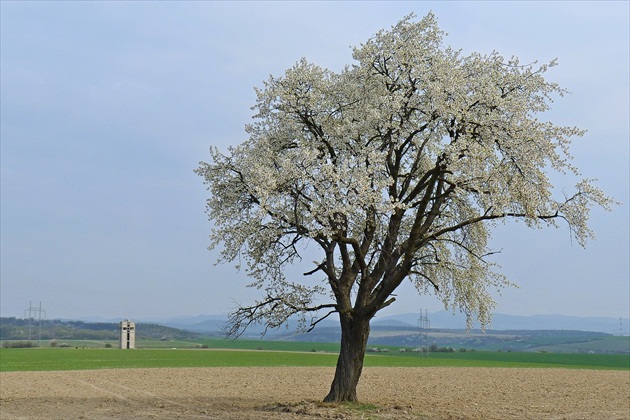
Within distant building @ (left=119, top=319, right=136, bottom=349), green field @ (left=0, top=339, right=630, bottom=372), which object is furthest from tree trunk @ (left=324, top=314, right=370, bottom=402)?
distant building @ (left=119, top=319, right=136, bottom=349)

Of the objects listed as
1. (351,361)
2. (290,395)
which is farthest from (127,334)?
(351,361)

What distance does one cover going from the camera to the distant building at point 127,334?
3639 inches

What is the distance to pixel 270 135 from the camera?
1056 inches

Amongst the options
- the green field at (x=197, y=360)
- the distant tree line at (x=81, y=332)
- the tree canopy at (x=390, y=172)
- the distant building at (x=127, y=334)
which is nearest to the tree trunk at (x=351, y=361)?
the tree canopy at (x=390, y=172)

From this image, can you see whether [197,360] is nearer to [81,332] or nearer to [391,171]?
[391,171]

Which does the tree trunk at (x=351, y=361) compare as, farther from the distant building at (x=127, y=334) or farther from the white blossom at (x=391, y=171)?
the distant building at (x=127, y=334)

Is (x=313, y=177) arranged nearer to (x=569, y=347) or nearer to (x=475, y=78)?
(x=475, y=78)

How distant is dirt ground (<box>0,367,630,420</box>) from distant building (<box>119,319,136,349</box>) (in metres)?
45.6

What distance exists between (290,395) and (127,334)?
66515 millimetres

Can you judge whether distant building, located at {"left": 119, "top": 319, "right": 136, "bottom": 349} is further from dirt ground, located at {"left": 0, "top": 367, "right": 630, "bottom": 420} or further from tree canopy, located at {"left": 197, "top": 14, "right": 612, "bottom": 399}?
tree canopy, located at {"left": 197, "top": 14, "right": 612, "bottom": 399}

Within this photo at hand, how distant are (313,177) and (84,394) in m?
16.5

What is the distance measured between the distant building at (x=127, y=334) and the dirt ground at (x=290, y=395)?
45.6 meters

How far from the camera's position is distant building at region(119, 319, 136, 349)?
92438mm

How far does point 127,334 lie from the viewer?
93.8 meters
